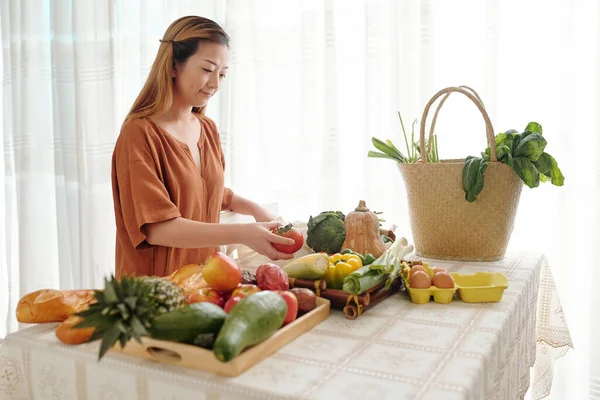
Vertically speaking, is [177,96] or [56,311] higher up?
[177,96]

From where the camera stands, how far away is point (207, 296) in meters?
1.00

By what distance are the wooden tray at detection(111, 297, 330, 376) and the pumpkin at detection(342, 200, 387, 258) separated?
20.4 inches

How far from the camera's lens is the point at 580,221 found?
199cm

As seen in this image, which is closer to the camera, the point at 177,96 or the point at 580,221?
the point at 177,96

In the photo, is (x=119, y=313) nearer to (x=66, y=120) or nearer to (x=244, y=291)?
(x=244, y=291)

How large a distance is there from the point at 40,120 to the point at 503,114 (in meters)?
2.18

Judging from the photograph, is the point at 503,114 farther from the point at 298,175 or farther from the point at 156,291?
the point at 156,291

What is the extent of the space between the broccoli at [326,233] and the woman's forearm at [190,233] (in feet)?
0.84

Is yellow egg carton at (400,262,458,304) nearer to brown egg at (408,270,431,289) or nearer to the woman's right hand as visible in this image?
brown egg at (408,270,431,289)

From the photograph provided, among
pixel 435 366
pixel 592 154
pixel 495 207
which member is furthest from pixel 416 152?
pixel 435 366

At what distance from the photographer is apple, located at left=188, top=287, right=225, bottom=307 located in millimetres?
992

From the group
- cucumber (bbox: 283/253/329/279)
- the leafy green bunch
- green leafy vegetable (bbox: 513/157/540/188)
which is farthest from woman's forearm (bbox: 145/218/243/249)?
green leafy vegetable (bbox: 513/157/540/188)

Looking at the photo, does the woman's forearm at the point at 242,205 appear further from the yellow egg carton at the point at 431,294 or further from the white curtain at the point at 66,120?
the white curtain at the point at 66,120

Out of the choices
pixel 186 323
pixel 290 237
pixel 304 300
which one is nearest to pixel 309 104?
pixel 290 237
